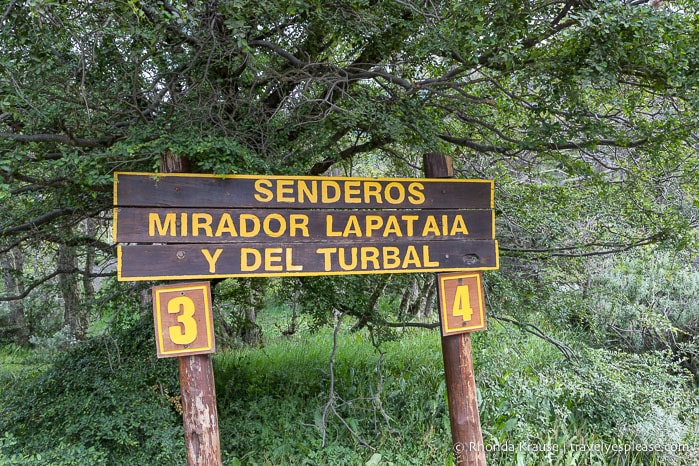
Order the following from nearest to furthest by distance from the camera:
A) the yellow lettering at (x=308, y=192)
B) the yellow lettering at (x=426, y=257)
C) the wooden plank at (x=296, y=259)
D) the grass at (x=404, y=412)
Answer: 1. the wooden plank at (x=296, y=259)
2. the yellow lettering at (x=308, y=192)
3. the yellow lettering at (x=426, y=257)
4. the grass at (x=404, y=412)

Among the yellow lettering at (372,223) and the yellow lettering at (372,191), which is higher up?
the yellow lettering at (372,191)

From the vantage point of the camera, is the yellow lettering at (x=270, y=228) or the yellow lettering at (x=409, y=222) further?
the yellow lettering at (x=409, y=222)

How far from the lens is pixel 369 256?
3.40 m

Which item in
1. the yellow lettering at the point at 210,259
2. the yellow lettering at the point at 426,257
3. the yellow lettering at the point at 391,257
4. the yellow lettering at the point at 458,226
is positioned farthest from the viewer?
the yellow lettering at the point at 458,226

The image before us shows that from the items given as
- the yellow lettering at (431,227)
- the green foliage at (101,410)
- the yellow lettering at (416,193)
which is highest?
the yellow lettering at (416,193)

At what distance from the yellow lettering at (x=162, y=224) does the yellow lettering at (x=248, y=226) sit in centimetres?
40

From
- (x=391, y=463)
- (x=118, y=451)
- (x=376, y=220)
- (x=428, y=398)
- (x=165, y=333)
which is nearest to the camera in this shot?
A: (x=165, y=333)

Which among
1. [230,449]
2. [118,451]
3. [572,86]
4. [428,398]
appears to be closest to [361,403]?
[428,398]

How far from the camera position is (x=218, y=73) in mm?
4359

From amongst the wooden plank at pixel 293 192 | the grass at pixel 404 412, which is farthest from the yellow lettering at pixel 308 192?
the grass at pixel 404 412

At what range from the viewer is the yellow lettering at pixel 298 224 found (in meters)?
3.28

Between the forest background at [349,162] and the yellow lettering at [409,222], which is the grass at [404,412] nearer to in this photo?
the forest background at [349,162]

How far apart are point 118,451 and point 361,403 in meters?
2.51

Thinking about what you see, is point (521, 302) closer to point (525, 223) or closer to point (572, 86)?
point (525, 223)
